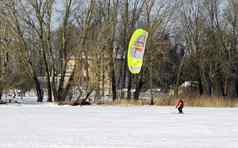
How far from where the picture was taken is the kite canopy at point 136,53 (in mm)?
31016

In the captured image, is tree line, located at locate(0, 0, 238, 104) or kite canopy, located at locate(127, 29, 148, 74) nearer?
kite canopy, located at locate(127, 29, 148, 74)

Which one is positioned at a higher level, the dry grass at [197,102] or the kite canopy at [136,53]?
the kite canopy at [136,53]

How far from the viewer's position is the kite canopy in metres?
31.0

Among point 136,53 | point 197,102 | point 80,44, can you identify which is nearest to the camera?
point 136,53

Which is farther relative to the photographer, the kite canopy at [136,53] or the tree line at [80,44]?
the tree line at [80,44]

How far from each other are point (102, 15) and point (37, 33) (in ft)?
22.1

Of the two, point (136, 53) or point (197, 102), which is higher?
point (136, 53)

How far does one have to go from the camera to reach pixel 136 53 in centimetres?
3128

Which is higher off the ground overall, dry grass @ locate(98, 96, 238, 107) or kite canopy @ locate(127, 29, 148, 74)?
kite canopy @ locate(127, 29, 148, 74)

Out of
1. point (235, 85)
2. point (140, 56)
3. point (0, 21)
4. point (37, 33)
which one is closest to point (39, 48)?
point (37, 33)

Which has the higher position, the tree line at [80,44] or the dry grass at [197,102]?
the tree line at [80,44]

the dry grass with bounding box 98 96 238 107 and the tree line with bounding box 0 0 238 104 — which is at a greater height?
the tree line with bounding box 0 0 238 104

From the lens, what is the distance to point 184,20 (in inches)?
2286

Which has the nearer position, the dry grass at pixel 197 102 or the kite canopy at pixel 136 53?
the kite canopy at pixel 136 53
